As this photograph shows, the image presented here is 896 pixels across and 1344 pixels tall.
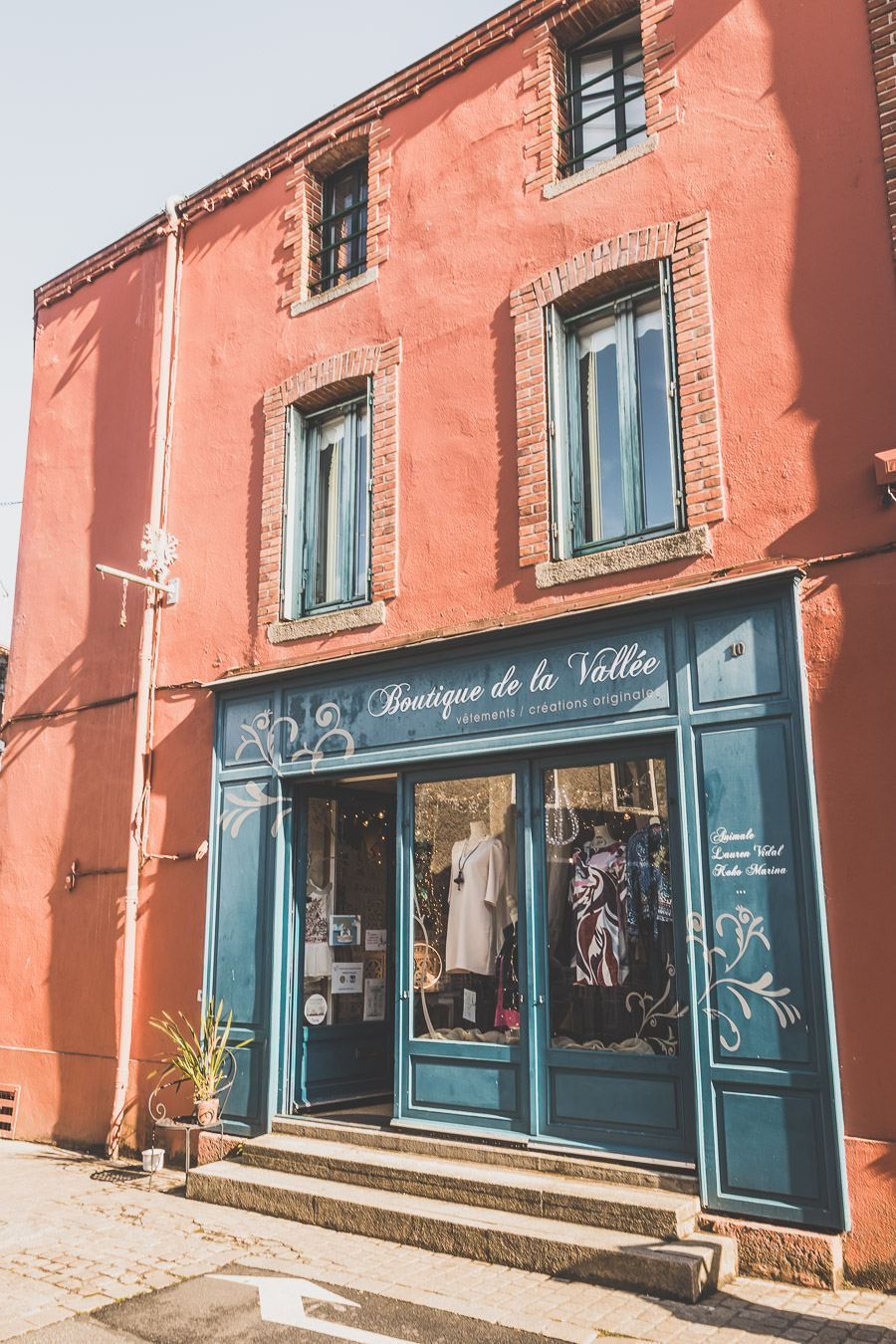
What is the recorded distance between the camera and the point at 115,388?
1091 centimetres

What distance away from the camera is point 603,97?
8148mm

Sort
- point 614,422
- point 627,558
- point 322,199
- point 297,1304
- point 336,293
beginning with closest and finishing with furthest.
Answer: point 297,1304 < point 627,558 < point 614,422 < point 336,293 < point 322,199

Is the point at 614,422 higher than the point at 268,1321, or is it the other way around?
the point at 614,422

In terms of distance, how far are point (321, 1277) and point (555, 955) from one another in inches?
91.7

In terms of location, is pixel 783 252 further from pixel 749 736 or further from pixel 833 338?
pixel 749 736

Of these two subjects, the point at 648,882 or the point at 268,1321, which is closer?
the point at 268,1321

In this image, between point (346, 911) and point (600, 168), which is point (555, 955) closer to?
point (346, 911)


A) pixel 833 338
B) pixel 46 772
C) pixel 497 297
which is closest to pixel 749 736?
pixel 833 338

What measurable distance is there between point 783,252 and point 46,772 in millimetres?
8020

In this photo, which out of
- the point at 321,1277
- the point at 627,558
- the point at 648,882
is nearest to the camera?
the point at 321,1277

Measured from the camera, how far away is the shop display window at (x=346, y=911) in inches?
341

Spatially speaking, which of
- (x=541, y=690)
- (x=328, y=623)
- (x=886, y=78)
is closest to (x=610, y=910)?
(x=541, y=690)

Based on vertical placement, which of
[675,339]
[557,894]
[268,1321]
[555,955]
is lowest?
[268,1321]

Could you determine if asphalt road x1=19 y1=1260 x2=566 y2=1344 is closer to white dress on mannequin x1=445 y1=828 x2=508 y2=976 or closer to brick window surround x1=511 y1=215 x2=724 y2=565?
white dress on mannequin x1=445 y1=828 x2=508 y2=976
